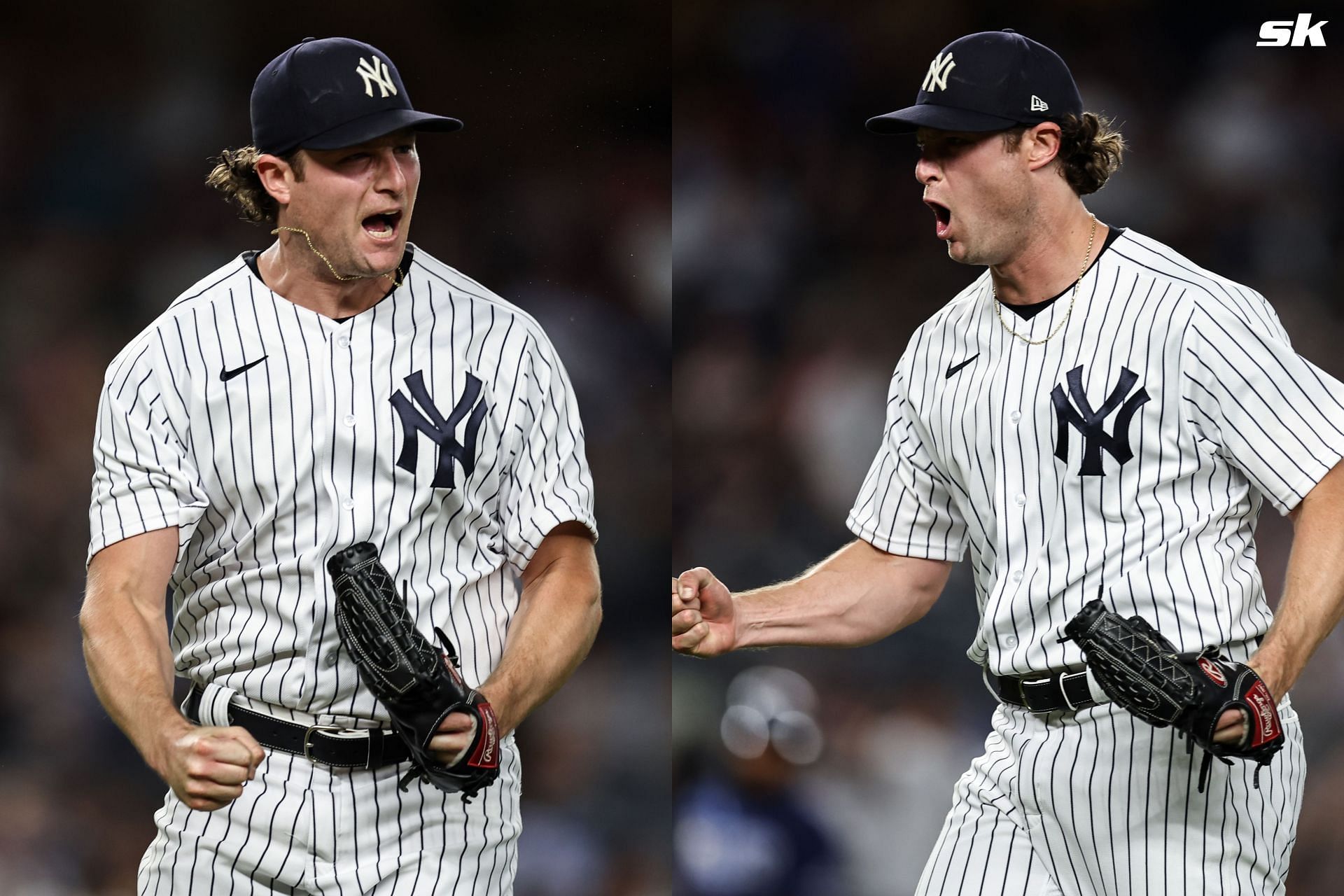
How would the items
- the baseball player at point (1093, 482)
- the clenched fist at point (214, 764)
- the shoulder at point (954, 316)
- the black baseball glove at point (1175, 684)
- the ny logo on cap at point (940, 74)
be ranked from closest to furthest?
the clenched fist at point (214, 764), the black baseball glove at point (1175, 684), the baseball player at point (1093, 482), the ny logo on cap at point (940, 74), the shoulder at point (954, 316)

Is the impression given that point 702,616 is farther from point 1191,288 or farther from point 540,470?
point 1191,288

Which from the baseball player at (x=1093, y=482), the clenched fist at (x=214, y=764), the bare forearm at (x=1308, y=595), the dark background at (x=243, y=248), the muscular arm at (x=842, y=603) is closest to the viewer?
the clenched fist at (x=214, y=764)

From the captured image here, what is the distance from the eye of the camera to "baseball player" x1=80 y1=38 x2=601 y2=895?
2.28 m

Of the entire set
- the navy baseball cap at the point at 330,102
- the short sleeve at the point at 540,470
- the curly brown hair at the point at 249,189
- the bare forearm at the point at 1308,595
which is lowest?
the bare forearm at the point at 1308,595

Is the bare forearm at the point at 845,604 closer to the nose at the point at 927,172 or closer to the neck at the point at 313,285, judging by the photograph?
the nose at the point at 927,172

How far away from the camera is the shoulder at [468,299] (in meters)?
2.48

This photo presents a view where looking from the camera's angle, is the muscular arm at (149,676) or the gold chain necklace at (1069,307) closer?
the muscular arm at (149,676)

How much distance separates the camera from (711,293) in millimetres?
4633

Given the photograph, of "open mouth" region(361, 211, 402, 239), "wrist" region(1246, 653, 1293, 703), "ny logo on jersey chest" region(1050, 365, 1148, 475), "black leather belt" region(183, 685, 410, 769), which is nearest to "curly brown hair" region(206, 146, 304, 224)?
"open mouth" region(361, 211, 402, 239)

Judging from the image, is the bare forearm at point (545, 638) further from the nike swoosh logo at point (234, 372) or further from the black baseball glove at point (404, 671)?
the nike swoosh logo at point (234, 372)

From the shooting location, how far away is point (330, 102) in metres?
2.33

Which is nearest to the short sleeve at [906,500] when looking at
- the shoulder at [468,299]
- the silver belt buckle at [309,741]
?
the shoulder at [468,299]

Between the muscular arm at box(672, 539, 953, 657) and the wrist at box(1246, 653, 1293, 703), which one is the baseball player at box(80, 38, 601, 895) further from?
the wrist at box(1246, 653, 1293, 703)

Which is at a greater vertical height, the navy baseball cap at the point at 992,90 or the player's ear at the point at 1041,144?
the navy baseball cap at the point at 992,90
